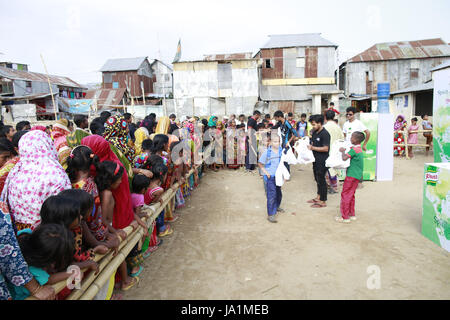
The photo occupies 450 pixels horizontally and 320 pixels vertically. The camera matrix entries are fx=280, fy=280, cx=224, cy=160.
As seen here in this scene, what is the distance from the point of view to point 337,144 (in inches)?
205

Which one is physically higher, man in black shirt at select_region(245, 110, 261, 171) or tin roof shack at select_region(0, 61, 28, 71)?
tin roof shack at select_region(0, 61, 28, 71)

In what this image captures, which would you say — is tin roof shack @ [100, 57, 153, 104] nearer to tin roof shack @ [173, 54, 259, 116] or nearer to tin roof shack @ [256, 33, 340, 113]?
tin roof shack @ [173, 54, 259, 116]

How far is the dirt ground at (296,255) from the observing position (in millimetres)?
3002

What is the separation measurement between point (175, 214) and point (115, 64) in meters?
34.1

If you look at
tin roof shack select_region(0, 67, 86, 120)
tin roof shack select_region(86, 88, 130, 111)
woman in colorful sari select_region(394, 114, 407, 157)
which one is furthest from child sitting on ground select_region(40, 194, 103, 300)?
tin roof shack select_region(86, 88, 130, 111)

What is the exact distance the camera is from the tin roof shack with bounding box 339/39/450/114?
2612cm

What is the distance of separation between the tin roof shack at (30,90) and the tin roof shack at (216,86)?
13.0m

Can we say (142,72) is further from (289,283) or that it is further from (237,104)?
(289,283)

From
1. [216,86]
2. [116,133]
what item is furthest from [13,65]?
[116,133]

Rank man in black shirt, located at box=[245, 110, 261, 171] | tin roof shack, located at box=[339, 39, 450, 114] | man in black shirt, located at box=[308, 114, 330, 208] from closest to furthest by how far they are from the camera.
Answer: man in black shirt, located at box=[308, 114, 330, 208], man in black shirt, located at box=[245, 110, 261, 171], tin roof shack, located at box=[339, 39, 450, 114]

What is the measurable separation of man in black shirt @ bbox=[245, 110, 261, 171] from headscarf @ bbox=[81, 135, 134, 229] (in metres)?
6.14

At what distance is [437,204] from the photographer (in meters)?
3.81
